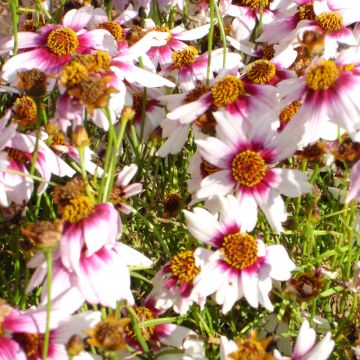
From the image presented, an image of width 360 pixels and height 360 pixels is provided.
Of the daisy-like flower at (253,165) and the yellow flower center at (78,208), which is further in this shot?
the daisy-like flower at (253,165)

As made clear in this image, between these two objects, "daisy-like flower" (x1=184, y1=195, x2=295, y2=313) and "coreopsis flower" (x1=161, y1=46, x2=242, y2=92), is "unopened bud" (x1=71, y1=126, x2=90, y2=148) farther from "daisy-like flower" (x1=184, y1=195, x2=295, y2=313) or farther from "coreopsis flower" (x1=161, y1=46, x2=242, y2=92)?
"coreopsis flower" (x1=161, y1=46, x2=242, y2=92)

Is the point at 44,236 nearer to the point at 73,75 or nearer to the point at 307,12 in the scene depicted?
the point at 73,75

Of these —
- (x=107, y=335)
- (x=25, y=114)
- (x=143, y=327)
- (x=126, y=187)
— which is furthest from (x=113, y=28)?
(x=107, y=335)

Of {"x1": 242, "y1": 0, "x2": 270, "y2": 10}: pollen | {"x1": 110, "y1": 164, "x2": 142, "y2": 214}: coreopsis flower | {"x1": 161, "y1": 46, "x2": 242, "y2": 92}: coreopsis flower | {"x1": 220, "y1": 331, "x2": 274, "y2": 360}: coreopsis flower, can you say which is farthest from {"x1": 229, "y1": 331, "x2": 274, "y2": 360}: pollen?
{"x1": 242, "y1": 0, "x2": 270, "y2": 10}: pollen

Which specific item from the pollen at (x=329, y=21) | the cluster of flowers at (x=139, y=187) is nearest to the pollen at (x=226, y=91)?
the cluster of flowers at (x=139, y=187)

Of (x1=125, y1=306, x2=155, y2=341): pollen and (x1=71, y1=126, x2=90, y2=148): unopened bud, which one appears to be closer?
(x1=71, y1=126, x2=90, y2=148): unopened bud

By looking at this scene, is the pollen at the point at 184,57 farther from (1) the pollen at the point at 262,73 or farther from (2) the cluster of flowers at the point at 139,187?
(1) the pollen at the point at 262,73
